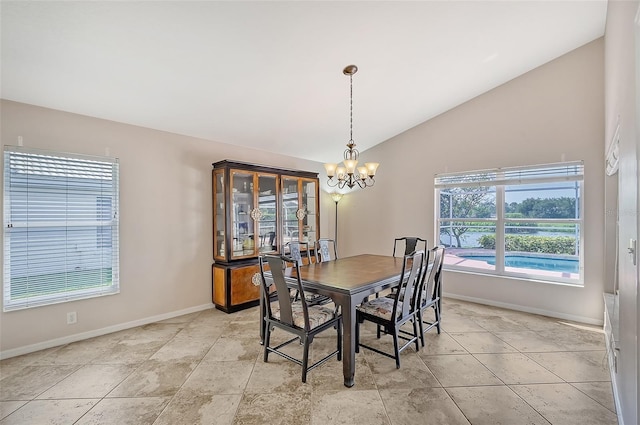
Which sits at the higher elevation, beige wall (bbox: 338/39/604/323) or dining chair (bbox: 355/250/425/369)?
beige wall (bbox: 338/39/604/323)

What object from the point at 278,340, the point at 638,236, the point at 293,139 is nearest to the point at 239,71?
the point at 293,139

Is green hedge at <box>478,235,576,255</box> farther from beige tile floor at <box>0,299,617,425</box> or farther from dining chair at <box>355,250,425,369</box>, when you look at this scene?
dining chair at <box>355,250,425,369</box>

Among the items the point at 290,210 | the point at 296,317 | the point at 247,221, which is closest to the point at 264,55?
the point at 247,221

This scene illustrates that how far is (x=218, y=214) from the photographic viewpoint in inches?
162

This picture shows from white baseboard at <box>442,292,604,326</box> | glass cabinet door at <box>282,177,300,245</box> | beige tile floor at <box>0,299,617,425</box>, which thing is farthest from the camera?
glass cabinet door at <box>282,177,300,245</box>

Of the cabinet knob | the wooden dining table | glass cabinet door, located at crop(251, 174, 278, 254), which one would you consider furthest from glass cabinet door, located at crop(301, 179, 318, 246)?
the wooden dining table

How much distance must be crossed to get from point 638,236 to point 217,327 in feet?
11.9

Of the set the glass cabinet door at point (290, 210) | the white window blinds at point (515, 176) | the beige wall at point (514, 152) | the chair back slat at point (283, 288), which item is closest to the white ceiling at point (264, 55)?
the beige wall at point (514, 152)

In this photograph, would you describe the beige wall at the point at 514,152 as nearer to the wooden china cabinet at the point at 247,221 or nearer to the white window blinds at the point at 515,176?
the white window blinds at the point at 515,176

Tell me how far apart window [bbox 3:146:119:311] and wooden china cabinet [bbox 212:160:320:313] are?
120cm

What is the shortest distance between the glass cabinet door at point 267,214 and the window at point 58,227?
1734 mm

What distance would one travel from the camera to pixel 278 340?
3.09 meters

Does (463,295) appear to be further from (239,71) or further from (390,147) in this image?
(239,71)

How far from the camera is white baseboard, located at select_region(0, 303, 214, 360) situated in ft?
8.92
